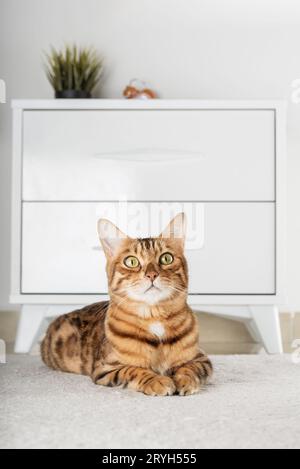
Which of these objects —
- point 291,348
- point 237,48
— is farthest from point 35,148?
point 291,348

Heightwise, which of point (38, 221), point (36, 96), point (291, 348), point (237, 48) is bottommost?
point (291, 348)

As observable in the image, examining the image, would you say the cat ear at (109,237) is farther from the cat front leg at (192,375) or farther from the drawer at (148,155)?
the drawer at (148,155)

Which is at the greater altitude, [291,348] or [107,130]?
[107,130]

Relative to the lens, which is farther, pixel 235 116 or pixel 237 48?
pixel 237 48

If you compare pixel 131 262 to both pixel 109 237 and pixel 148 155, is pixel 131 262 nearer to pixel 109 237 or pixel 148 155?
pixel 109 237

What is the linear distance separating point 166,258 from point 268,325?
1.62ft

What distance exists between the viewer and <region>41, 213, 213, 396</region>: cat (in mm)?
878

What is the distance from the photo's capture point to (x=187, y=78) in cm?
167

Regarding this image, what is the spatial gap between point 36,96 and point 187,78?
401 millimetres

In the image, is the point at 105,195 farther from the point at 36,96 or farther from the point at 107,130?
the point at 36,96

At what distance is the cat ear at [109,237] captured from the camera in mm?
979

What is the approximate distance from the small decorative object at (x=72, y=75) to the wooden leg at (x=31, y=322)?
49cm

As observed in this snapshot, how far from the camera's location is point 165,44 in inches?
66.0
